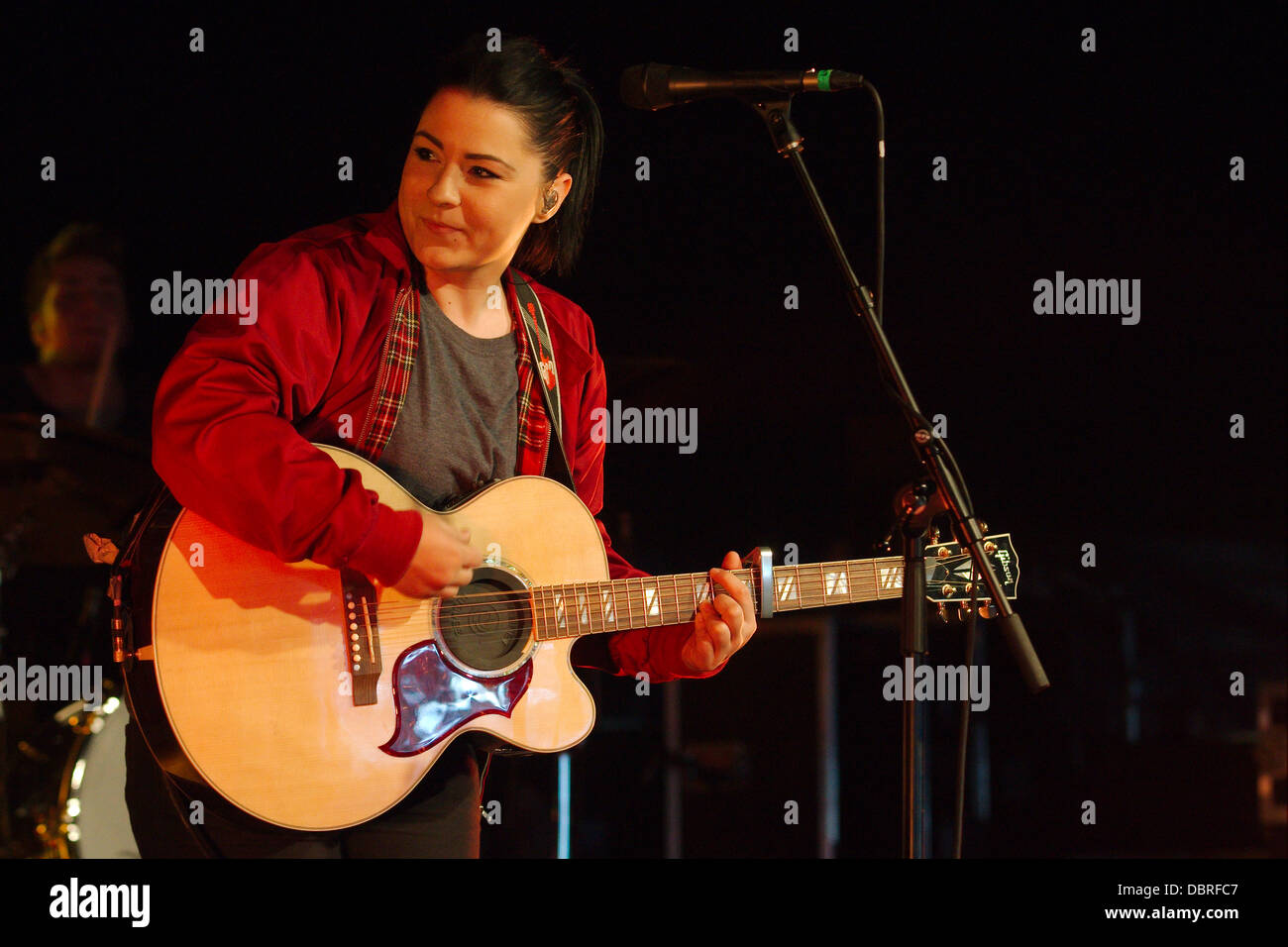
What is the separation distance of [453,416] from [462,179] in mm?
449

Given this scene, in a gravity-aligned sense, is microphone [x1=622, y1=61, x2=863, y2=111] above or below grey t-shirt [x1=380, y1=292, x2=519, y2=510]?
above

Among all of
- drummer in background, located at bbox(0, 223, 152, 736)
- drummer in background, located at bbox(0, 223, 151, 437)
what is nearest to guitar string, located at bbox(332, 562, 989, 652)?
drummer in background, located at bbox(0, 223, 152, 736)

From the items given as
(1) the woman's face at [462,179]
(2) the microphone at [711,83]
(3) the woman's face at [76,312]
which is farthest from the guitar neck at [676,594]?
(3) the woman's face at [76,312]

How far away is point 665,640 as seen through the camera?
2.23m

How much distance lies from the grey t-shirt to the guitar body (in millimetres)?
67

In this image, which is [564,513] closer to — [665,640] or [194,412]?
[665,640]

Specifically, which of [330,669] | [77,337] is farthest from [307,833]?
[77,337]

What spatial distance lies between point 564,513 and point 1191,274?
8.26 feet

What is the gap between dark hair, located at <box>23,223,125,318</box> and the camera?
268 cm

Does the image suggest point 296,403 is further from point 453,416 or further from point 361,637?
point 361,637

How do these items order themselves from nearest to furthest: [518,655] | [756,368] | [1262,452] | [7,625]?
[518,655] → [7,625] → [756,368] → [1262,452]

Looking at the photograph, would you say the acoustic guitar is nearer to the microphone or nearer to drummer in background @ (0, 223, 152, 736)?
drummer in background @ (0, 223, 152, 736)

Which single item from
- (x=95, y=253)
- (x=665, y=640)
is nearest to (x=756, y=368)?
(x=665, y=640)

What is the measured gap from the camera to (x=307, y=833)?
1.87 meters
